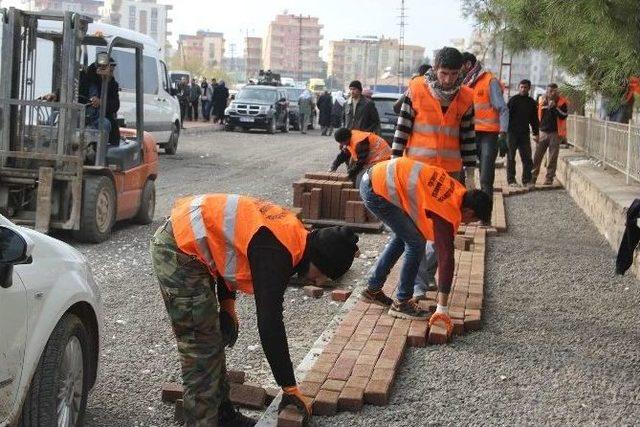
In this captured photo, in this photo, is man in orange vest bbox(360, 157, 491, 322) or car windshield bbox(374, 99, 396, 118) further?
car windshield bbox(374, 99, 396, 118)

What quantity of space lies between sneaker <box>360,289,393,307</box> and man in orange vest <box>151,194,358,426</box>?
2.46 metres

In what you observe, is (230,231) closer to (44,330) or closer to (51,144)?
(44,330)

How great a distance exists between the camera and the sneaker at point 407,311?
6.64 meters

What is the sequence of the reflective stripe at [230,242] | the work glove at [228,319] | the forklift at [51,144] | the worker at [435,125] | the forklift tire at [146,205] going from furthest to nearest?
1. the forklift tire at [146,205]
2. the forklift at [51,144]
3. the worker at [435,125]
4. the work glove at [228,319]
5. the reflective stripe at [230,242]

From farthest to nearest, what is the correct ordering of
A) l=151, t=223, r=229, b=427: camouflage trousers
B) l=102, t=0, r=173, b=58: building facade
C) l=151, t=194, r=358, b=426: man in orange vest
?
1. l=102, t=0, r=173, b=58: building facade
2. l=151, t=223, r=229, b=427: camouflage trousers
3. l=151, t=194, r=358, b=426: man in orange vest

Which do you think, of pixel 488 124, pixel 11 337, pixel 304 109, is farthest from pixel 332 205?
pixel 304 109

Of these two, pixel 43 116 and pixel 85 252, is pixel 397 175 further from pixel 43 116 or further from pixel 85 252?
pixel 43 116

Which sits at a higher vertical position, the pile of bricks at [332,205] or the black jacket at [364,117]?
the black jacket at [364,117]

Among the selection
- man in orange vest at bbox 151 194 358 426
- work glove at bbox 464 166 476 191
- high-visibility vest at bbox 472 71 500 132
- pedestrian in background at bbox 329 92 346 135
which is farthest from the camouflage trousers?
pedestrian in background at bbox 329 92 346 135

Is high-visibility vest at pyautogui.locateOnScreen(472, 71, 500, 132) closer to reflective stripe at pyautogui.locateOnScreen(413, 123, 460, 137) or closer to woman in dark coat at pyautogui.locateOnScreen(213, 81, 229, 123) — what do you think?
reflective stripe at pyautogui.locateOnScreen(413, 123, 460, 137)

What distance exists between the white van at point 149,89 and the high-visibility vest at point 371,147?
735 centimetres

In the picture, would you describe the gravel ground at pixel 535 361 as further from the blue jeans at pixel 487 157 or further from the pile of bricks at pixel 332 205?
the pile of bricks at pixel 332 205

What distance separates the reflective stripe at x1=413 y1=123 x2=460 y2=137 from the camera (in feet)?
24.8

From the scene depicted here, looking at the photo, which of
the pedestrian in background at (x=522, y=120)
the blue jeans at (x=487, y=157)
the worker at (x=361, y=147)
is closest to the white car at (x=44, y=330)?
the worker at (x=361, y=147)
